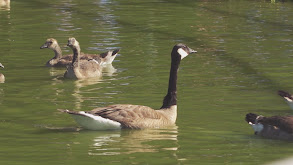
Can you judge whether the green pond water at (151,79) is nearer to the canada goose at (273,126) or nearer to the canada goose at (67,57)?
the canada goose at (273,126)

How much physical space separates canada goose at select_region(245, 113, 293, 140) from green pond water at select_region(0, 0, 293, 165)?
0.48 feet

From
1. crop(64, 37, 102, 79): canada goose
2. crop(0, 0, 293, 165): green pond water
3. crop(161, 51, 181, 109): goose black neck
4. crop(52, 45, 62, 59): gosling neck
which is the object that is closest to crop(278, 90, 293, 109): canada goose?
crop(0, 0, 293, 165): green pond water

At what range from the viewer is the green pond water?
16219 millimetres

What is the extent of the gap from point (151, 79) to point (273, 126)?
815 centimetres

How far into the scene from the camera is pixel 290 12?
1634 inches

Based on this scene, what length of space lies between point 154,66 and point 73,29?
9.70 metres

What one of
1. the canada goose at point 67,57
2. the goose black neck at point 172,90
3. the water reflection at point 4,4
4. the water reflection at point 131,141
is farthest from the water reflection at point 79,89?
the water reflection at point 4,4

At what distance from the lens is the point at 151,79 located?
81.2ft

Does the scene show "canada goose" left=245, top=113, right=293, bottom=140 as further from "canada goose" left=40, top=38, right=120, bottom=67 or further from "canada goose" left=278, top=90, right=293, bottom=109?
"canada goose" left=40, top=38, right=120, bottom=67

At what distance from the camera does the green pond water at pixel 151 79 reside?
16219 mm

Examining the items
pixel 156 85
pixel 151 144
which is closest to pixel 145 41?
pixel 156 85

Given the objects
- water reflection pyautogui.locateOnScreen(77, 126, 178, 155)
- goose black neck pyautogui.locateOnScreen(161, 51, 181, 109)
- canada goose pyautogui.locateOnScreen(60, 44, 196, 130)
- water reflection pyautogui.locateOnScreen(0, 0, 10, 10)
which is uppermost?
goose black neck pyautogui.locateOnScreen(161, 51, 181, 109)

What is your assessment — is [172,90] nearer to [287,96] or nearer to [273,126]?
[287,96]

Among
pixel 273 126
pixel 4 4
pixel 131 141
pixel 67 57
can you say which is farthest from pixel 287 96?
pixel 4 4
